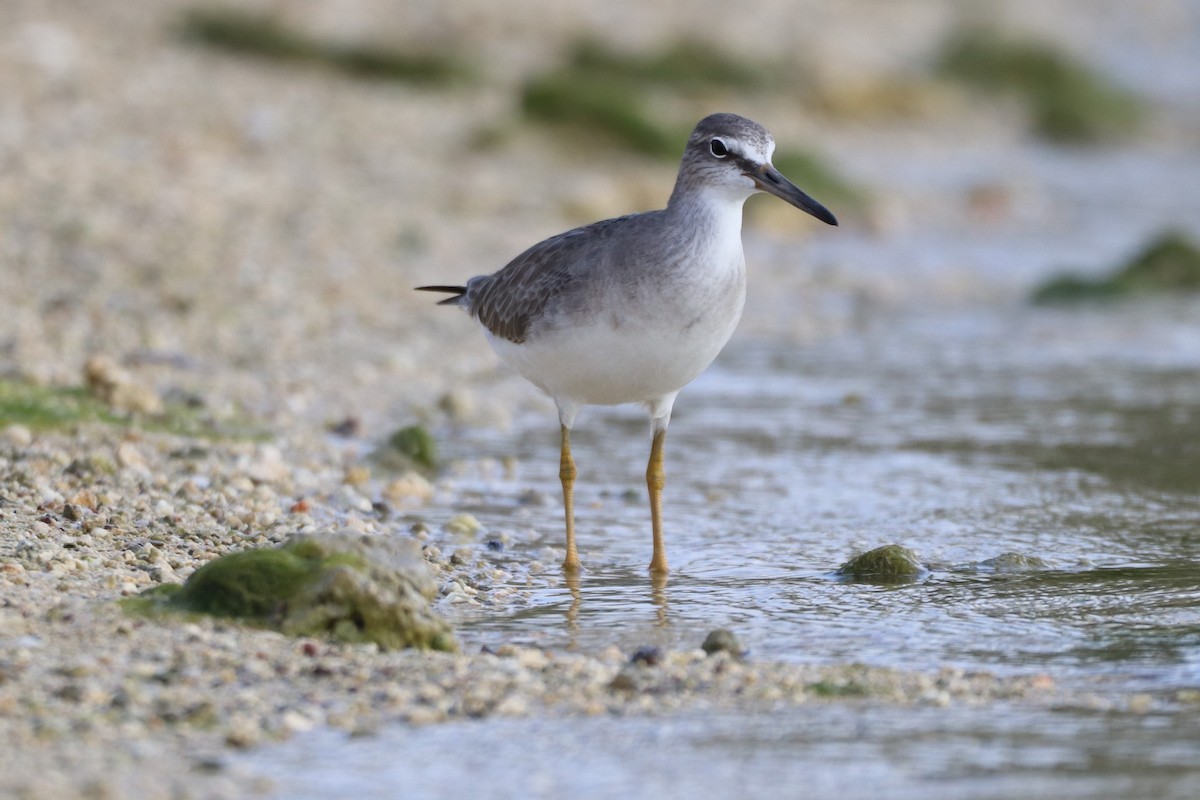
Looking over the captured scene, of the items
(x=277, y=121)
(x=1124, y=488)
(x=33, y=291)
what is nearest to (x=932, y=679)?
(x=1124, y=488)

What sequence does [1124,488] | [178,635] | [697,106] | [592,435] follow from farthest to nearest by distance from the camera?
1. [697,106]
2. [592,435]
3. [1124,488]
4. [178,635]

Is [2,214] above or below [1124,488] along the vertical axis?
above

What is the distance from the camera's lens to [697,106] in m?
22.3

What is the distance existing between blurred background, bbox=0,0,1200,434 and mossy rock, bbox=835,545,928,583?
3390mm

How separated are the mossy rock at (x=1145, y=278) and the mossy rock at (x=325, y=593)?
354 inches

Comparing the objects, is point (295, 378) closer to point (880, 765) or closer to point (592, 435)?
point (592, 435)

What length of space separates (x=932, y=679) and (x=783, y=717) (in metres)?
0.62

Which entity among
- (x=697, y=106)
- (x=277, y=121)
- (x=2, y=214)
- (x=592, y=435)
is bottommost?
(x=592, y=435)

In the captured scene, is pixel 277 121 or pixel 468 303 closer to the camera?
pixel 468 303

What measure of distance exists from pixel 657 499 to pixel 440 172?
9266 mm

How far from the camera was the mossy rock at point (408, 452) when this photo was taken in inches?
323

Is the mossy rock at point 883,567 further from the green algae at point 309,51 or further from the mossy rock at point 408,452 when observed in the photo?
the green algae at point 309,51

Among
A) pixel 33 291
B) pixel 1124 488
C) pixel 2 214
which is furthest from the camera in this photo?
pixel 2 214

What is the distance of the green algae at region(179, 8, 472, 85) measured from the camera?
20359 millimetres
